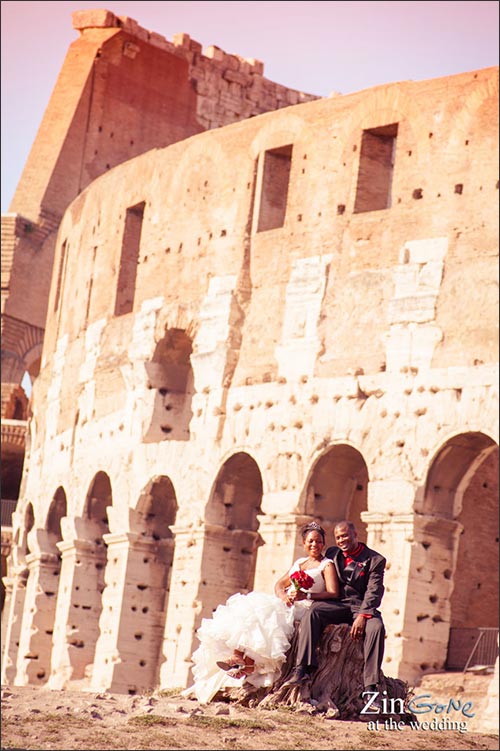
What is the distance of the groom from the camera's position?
40.5ft

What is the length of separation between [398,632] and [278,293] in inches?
211

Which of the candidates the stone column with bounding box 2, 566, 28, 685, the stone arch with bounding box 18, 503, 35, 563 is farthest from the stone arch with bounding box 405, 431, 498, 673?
the stone arch with bounding box 18, 503, 35, 563

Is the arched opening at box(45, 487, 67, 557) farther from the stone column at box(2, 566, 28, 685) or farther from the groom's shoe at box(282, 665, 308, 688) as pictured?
the groom's shoe at box(282, 665, 308, 688)

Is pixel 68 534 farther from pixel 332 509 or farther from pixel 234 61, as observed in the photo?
pixel 234 61

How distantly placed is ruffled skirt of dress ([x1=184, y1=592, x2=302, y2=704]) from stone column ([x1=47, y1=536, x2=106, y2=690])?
42.4 feet

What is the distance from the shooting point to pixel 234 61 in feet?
120

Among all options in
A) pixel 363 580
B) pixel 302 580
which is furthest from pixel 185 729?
pixel 363 580

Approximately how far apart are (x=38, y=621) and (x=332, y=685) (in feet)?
51.5

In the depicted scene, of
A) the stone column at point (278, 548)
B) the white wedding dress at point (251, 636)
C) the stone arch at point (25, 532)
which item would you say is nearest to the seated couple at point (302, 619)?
the white wedding dress at point (251, 636)

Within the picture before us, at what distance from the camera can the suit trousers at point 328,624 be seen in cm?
1230

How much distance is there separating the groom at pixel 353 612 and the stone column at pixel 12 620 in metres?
16.1

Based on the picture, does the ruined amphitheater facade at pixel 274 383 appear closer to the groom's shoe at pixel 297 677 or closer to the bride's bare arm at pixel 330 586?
the bride's bare arm at pixel 330 586

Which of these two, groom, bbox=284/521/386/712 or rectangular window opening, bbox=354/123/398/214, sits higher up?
rectangular window opening, bbox=354/123/398/214

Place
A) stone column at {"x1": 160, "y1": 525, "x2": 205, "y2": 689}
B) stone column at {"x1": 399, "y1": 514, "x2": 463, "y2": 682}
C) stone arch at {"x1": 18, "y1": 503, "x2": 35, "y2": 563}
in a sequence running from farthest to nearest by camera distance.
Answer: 1. stone arch at {"x1": 18, "y1": 503, "x2": 35, "y2": 563}
2. stone column at {"x1": 160, "y1": 525, "x2": 205, "y2": 689}
3. stone column at {"x1": 399, "y1": 514, "x2": 463, "y2": 682}
